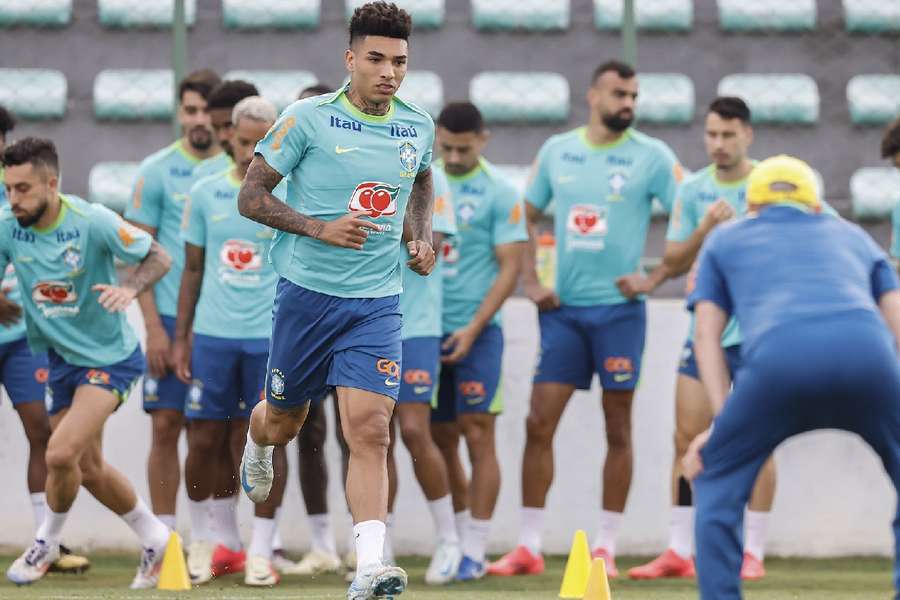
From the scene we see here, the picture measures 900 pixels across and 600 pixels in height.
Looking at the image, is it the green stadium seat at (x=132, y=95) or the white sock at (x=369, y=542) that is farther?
the green stadium seat at (x=132, y=95)

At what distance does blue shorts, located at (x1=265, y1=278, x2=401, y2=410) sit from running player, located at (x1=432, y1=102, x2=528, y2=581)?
272 centimetres

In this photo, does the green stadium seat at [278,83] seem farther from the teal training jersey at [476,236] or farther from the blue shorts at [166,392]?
the blue shorts at [166,392]

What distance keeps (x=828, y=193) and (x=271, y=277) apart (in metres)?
4.83

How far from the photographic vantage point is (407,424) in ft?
28.5

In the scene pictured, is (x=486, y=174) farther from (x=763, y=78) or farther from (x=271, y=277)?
(x=763, y=78)

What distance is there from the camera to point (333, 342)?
20.5ft

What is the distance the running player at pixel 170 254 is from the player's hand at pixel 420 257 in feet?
9.91

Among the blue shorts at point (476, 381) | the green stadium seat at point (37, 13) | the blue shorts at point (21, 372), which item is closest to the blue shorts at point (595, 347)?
the blue shorts at point (476, 381)

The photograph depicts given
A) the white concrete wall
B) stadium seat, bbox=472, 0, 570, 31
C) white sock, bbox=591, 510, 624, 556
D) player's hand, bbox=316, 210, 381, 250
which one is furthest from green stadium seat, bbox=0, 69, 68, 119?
player's hand, bbox=316, 210, 381, 250

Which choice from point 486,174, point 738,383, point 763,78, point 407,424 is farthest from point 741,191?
point 738,383

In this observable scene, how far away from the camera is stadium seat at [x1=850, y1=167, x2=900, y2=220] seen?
448 inches

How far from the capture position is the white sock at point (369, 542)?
5.79m

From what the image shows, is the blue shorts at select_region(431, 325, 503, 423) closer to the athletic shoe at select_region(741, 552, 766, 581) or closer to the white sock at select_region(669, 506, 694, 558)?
the white sock at select_region(669, 506, 694, 558)

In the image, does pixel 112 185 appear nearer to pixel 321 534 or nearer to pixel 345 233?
pixel 321 534
